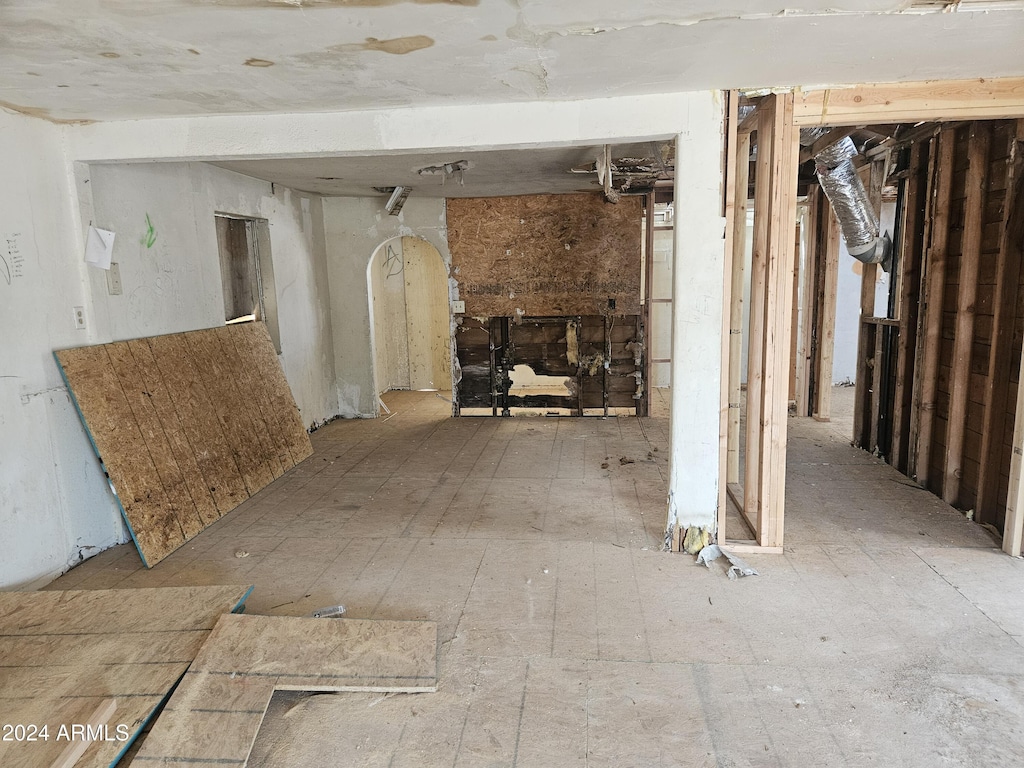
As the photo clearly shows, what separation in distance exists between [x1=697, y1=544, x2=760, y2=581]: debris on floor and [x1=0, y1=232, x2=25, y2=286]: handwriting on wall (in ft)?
12.2

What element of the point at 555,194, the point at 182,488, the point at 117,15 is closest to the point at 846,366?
the point at 555,194

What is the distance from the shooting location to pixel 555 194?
650cm

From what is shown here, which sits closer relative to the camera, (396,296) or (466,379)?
(466,379)

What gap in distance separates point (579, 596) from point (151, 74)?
2.93 metres

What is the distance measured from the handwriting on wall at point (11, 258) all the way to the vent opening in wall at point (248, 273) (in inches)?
84.8

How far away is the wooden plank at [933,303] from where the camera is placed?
158 inches

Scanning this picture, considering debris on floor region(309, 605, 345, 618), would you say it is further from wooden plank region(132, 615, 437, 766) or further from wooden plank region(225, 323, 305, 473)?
wooden plank region(225, 323, 305, 473)

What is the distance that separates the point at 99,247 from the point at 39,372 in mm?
812

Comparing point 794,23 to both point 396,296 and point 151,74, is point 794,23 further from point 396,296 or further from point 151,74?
point 396,296

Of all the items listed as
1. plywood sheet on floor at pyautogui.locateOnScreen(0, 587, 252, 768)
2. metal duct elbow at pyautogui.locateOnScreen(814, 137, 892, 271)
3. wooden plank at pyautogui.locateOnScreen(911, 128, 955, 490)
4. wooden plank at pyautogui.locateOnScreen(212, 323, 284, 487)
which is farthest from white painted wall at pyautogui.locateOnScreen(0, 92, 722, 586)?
wooden plank at pyautogui.locateOnScreen(911, 128, 955, 490)

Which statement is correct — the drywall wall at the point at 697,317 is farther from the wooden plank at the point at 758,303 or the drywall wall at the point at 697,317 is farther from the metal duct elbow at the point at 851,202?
the metal duct elbow at the point at 851,202

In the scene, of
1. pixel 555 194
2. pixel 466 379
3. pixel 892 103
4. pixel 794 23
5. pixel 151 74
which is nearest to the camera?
pixel 794 23

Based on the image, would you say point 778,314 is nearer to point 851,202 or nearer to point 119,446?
point 851,202

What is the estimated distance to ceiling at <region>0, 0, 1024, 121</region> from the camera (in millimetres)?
1983
